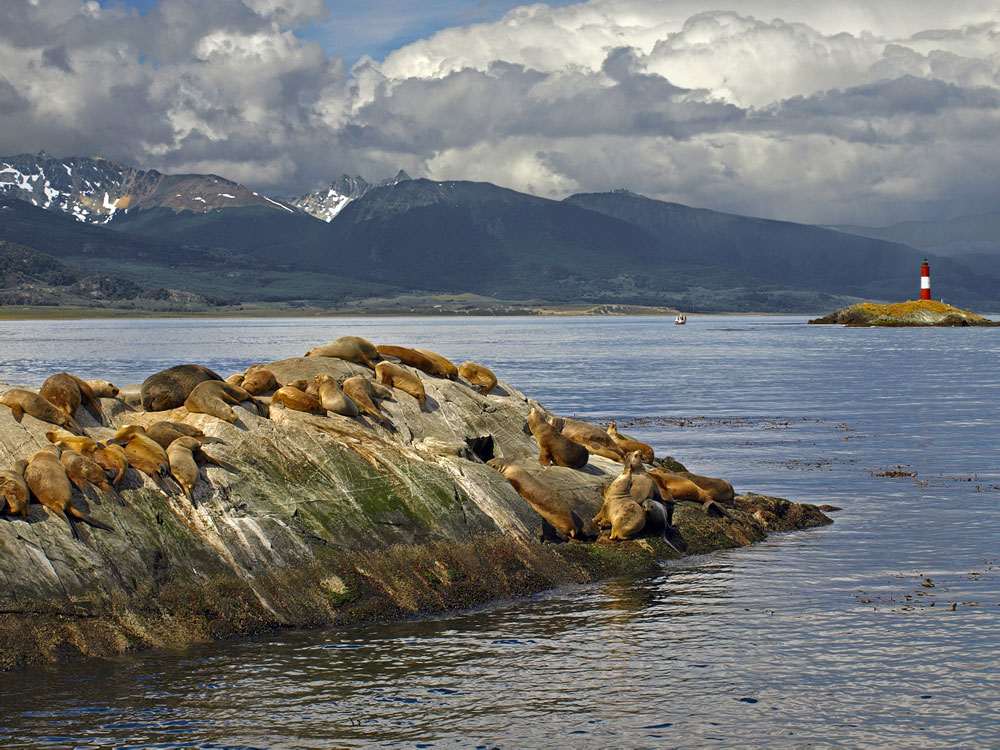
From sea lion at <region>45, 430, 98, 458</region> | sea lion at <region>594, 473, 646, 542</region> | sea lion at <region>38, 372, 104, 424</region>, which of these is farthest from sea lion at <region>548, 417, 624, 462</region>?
sea lion at <region>45, 430, 98, 458</region>

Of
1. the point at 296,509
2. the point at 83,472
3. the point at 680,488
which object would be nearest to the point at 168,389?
the point at 83,472

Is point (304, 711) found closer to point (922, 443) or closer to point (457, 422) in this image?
point (457, 422)

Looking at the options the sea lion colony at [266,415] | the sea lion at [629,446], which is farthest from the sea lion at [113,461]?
the sea lion at [629,446]

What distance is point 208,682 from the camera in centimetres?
1525

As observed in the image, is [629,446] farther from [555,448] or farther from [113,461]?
[113,461]

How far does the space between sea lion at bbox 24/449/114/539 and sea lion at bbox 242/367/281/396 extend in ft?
18.9

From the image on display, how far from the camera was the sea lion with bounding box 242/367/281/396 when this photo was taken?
23.1m

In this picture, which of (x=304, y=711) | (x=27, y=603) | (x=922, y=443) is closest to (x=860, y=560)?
(x=304, y=711)

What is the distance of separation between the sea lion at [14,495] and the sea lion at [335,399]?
713 centimetres

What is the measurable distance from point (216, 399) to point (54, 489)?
15.3ft

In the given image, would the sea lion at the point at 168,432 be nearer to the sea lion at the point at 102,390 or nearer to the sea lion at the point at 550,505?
the sea lion at the point at 102,390

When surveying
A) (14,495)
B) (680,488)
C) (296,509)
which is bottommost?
(680,488)

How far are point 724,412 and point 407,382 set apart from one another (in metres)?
35.4

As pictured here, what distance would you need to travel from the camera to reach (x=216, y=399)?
2148 cm
